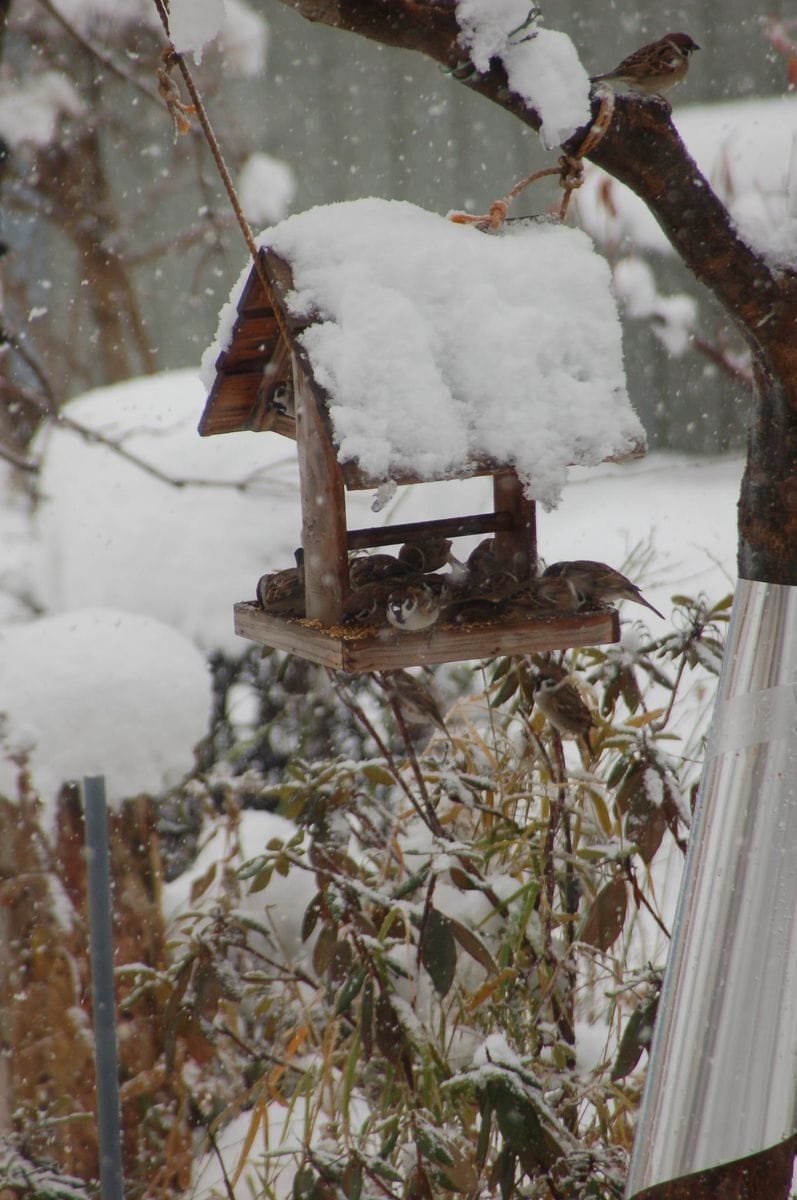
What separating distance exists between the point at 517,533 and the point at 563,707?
0.23 m

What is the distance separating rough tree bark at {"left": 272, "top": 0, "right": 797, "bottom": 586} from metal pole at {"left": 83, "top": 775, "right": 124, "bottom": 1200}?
3.17 feet

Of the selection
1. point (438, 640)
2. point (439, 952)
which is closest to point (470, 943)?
point (439, 952)

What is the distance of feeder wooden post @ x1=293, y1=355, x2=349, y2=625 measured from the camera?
1190 mm

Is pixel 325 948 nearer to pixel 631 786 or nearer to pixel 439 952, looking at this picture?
pixel 439 952

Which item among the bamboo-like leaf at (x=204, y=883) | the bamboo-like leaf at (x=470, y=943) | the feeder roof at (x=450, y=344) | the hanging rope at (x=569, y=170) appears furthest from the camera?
the bamboo-like leaf at (x=204, y=883)

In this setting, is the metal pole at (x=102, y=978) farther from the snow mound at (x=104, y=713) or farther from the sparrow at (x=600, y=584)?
the sparrow at (x=600, y=584)

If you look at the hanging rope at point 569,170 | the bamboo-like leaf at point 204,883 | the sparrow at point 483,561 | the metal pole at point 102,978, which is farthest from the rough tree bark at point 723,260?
the bamboo-like leaf at point 204,883

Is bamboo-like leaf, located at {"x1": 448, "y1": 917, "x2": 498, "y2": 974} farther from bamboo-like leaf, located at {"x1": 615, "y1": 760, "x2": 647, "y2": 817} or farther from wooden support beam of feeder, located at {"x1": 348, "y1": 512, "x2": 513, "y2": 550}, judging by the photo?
wooden support beam of feeder, located at {"x1": 348, "y1": 512, "x2": 513, "y2": 550}

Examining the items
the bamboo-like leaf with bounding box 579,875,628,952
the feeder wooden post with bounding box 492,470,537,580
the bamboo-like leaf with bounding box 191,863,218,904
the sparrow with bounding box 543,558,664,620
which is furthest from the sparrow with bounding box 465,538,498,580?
the bamboo-like leaf with bounding box 191,863,218,904

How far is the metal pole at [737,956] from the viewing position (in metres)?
0.72

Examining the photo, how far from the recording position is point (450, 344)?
42.8 inches

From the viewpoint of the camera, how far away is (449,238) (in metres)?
1.12

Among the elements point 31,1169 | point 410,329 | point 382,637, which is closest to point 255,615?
point 382,637

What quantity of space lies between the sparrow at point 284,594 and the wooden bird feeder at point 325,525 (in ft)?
0.08
